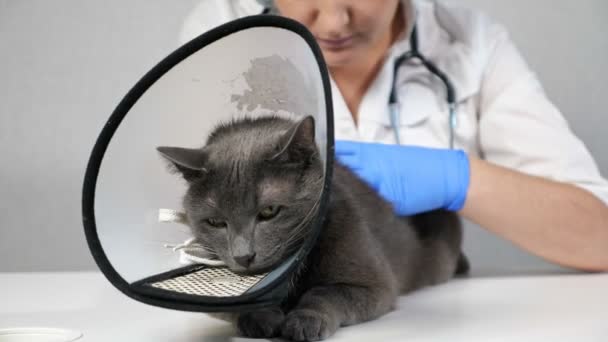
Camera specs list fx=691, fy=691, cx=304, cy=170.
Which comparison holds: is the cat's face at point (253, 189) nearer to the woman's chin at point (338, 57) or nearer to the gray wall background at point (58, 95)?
the woman's chin at point (338, 57)

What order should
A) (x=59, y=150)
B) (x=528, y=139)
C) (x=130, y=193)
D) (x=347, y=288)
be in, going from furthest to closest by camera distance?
(x=59, y=150)
(x=528, y=139)
(x=347, y=288)
(x=130, y=193)

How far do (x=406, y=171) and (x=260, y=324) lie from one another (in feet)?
1.70

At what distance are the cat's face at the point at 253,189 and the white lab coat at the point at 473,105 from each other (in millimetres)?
709

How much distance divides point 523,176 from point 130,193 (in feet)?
2.79

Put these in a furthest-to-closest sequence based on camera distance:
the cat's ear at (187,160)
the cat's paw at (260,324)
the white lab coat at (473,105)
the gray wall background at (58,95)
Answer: the gray wall background at (58,95)
the white lab coat at (473,105)
the cat's paw at (260,324)
the cat's ear at (187,160)

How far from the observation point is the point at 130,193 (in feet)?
1.98

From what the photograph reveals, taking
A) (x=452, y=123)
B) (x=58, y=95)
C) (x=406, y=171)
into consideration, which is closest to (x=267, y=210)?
(x=406, y=171)

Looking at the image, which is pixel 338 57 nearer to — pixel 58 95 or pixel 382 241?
pixel 382 241

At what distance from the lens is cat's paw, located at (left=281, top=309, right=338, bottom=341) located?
673 mm

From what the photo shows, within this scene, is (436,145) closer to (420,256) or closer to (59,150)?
(420,256)

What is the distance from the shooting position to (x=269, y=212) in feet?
2.11

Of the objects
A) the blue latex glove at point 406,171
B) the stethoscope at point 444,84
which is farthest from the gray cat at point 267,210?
the stethoscope at point 444,84

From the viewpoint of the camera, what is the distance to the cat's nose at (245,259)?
2.06ft

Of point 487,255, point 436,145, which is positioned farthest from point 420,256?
point 487,255
